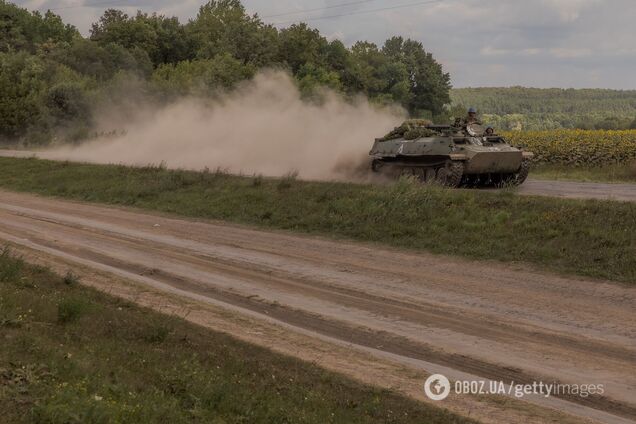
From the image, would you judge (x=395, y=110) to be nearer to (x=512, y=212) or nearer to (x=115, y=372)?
(x=512, y=212)

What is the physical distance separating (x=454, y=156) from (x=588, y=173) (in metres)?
9.30

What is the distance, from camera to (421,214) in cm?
1855

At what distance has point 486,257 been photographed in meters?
15.3

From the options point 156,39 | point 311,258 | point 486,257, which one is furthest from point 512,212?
point 156,39

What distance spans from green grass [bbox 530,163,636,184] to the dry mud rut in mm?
13523

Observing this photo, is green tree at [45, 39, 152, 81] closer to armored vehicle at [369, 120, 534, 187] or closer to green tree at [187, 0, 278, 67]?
green tree at [187, 0, 278, 67]


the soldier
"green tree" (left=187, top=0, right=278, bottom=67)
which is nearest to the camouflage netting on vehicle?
the soldier

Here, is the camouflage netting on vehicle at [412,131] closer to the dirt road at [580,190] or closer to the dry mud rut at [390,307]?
the dirt road at [580,190]

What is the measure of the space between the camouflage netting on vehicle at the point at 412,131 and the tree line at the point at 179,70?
11.7 metres

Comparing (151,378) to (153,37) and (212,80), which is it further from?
(153,37)

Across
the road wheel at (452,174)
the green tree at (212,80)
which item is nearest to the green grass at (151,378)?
the road wheel at (452,174)

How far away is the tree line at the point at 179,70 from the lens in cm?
5834

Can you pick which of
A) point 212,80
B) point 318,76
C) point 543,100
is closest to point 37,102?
point 212,80

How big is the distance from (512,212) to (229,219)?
7.89 m
